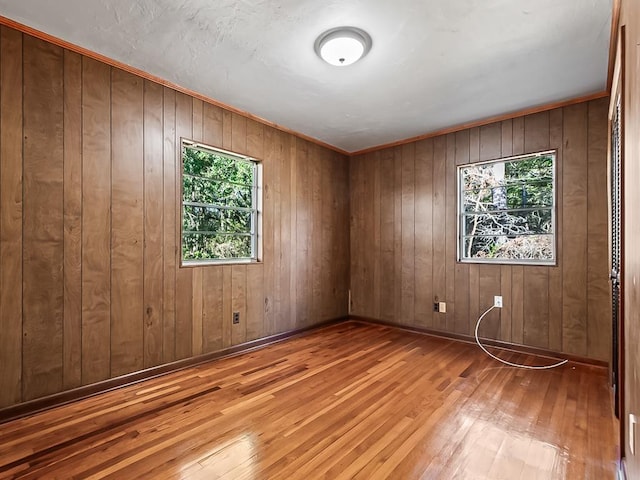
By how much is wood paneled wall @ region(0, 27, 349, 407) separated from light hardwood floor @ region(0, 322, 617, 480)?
0.34 meters

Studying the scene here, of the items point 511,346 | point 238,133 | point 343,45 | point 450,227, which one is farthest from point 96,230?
point 511,346

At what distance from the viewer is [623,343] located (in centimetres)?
161

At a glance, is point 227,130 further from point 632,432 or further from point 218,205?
point 632,432

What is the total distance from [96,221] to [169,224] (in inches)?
21.5

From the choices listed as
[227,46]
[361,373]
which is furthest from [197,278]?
[227,46]

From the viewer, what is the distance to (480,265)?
3.64 m

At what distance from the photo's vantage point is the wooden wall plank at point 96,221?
2.37 metres

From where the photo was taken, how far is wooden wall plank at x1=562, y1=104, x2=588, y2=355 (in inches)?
119

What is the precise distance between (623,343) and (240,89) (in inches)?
124

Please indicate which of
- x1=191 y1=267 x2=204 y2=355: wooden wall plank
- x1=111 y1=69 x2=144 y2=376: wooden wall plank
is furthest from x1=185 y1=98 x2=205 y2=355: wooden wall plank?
x1=111 y1=69 x2=144 y2=376: wooden wall plank

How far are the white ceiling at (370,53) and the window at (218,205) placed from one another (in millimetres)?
586

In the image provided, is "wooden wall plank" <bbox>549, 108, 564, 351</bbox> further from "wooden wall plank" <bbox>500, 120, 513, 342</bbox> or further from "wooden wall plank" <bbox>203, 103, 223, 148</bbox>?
"wooden wall plank" <bbox>203, 103, 223, 148</bbox>

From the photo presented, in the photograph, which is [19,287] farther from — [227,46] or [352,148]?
→ [352,148]

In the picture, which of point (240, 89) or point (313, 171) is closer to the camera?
point (240, 89)
